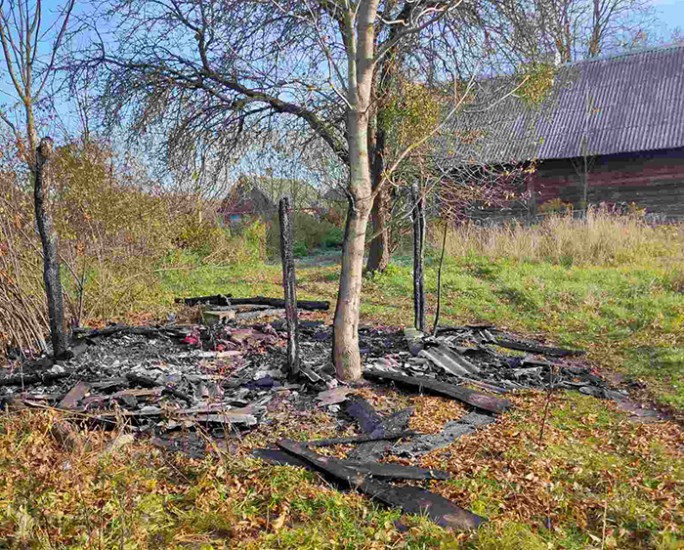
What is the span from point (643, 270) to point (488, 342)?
510 centimetres

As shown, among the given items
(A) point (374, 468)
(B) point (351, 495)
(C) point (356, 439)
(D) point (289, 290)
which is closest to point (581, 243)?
(D) point (289, 290)

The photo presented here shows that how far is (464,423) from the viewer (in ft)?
16.5

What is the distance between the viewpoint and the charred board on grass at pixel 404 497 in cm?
338

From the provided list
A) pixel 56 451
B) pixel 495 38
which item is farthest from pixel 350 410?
pixel 495 38

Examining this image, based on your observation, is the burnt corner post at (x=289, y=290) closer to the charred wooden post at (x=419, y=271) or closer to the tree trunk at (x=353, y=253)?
the tree trunk at (x=353, y=253)

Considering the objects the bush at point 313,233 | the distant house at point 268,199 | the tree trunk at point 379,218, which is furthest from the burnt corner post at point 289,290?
the bush at point 313,233

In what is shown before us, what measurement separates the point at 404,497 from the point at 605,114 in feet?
69.5

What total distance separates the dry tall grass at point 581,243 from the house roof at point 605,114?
5176mm

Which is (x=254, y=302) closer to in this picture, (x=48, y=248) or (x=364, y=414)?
(x=48, y=248)

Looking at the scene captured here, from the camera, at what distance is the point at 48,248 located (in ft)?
20.9

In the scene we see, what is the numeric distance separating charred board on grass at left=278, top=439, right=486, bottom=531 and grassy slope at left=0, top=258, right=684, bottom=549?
0.10 meters

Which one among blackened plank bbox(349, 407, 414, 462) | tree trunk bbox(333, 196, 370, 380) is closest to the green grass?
blackened plank bbox(349, 407, 414, 462)

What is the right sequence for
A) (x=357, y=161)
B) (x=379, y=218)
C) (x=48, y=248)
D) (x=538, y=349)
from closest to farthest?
(x=357, y=161), (x=48, y=248), (x=538, y=349), (x=379, y=218)

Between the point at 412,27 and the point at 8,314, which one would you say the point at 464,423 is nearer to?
the point at 412,27
